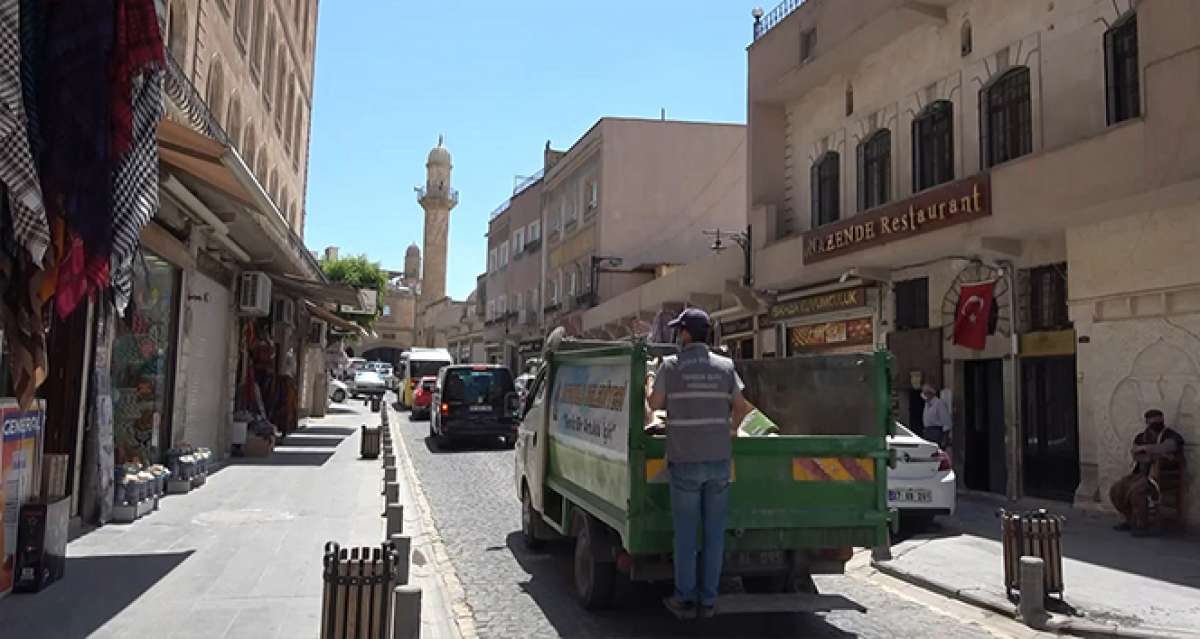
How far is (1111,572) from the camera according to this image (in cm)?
823

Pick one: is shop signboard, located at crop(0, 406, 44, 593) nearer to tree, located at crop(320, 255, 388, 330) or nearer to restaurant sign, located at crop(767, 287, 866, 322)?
restaurant sign, located at crop(767, 287, 866, 322)

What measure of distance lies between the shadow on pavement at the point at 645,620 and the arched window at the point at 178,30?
9957mm

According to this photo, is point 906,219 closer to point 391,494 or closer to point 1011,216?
point 1011,216

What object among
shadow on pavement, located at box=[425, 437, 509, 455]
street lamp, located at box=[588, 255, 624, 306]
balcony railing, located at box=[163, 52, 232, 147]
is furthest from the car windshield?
street lamp, located at box=[588, 255, 624, 306]

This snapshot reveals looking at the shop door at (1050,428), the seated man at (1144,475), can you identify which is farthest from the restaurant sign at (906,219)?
the seated man at (1144,475)

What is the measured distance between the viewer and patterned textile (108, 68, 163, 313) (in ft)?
19.8

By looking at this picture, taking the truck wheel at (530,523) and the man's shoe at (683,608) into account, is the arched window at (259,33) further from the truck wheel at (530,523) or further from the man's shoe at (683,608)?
the man's shoe at (683,608)

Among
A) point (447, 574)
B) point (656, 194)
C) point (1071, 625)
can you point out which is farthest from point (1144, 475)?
point (656, 194)

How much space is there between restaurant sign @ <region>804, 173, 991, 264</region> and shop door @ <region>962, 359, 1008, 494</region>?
8.55ft

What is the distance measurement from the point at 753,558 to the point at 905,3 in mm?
12400

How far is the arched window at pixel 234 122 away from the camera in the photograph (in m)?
16.9

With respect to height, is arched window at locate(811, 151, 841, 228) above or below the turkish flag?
above

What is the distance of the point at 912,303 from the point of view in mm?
16453

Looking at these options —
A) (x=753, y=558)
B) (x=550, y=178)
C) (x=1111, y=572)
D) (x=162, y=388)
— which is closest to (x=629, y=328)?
(x=550, y=178)
